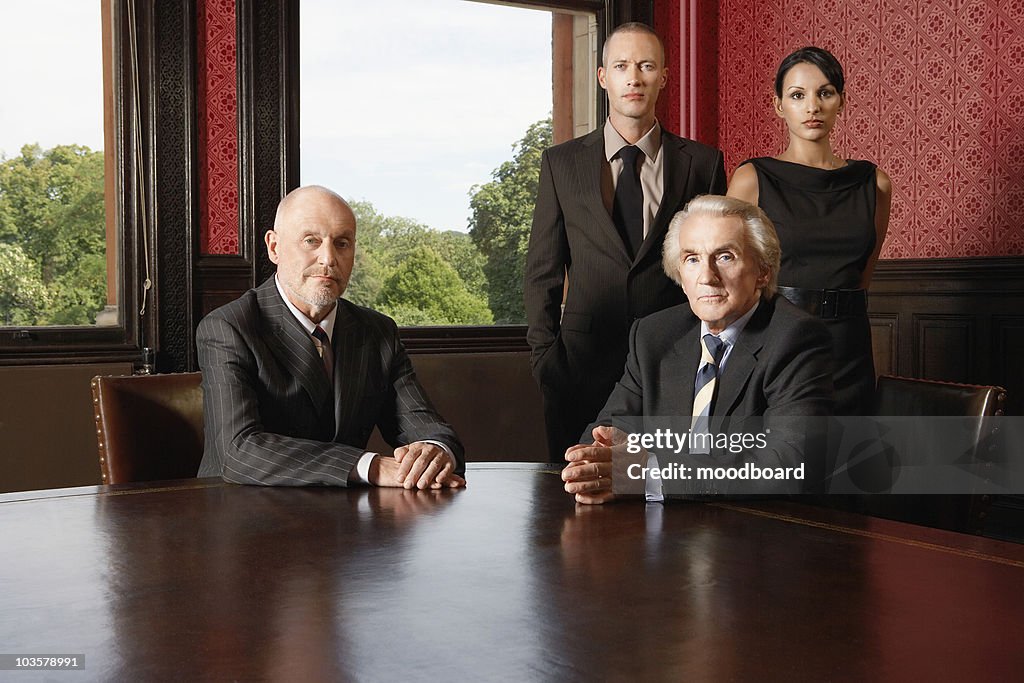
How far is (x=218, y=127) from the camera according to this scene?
443 cm

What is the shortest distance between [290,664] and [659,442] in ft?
3.66

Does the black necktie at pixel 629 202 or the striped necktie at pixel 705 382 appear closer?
the striped necktie at pixel 705 382

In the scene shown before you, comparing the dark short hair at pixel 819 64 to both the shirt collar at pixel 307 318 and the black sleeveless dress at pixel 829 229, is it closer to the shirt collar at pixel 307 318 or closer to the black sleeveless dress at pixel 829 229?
the black sleeveless dress at pixel 829 229

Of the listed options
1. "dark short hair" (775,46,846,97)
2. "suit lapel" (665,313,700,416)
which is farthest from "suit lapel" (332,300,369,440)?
"dark short hair" (775,46,846,97)

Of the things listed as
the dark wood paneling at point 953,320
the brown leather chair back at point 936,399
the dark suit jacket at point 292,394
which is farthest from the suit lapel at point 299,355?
the dark wood paneling at point 953,320

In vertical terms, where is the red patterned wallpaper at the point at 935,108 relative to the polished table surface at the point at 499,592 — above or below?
above

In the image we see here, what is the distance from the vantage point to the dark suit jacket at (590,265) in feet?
9.89

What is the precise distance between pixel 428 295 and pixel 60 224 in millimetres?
1602

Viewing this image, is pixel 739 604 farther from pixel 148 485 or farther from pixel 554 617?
pixel 148 485

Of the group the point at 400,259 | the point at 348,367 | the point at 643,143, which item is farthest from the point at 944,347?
the point at 348,367

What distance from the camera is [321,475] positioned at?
195 cm

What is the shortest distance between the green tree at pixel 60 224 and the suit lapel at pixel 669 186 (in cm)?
239

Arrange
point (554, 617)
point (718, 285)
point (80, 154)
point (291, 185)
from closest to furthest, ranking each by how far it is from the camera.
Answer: point (554, 617) → point (718, 285) → point (80, 154) → point (291, 185)

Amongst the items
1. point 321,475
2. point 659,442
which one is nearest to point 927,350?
point 659,442
